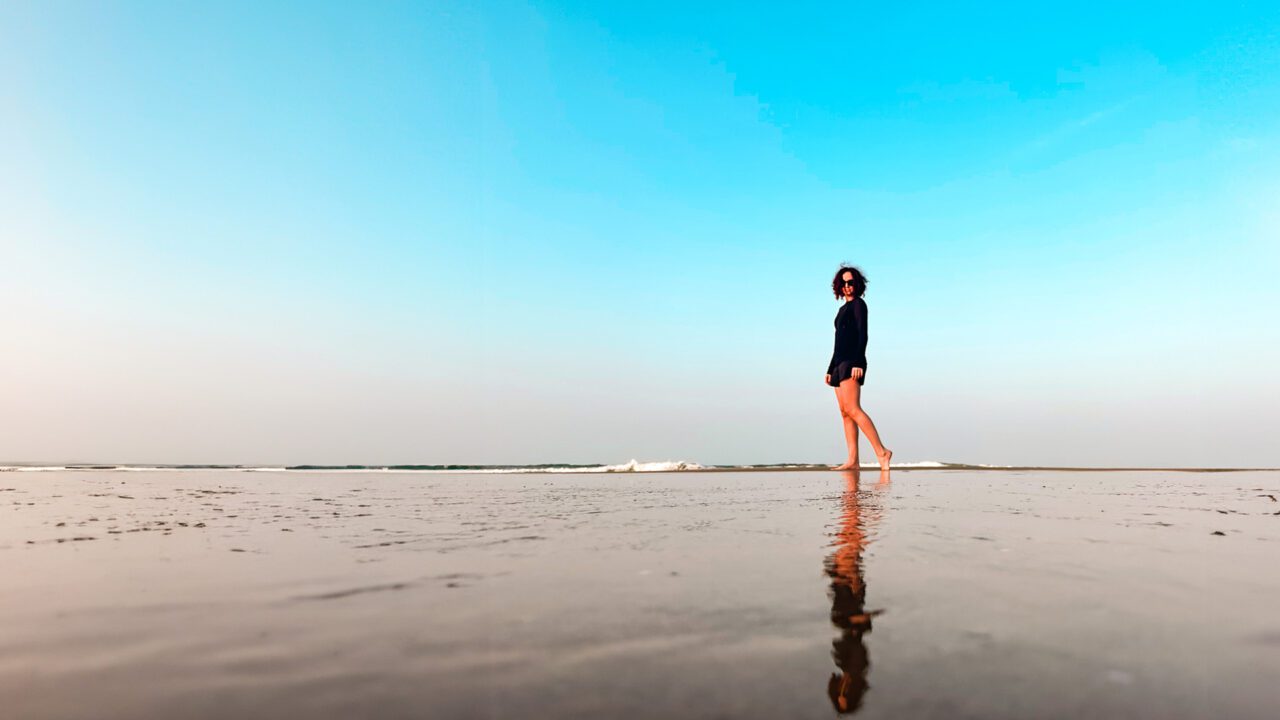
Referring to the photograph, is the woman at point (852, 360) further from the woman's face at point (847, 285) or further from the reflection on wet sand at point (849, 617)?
the reflection on wet sand at point (849, 617)

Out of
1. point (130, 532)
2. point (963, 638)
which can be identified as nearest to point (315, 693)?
point (963, 638)

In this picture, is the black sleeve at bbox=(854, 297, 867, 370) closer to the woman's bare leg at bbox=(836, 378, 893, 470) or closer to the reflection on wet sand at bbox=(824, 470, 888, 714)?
the woman's bare leg at bbox=(836, 378, 893, 470)

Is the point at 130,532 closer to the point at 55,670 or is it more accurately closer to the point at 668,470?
the point at 55,670

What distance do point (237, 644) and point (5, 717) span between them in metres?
0.52

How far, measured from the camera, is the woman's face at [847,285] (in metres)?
12.4

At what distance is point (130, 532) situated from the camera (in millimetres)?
4230

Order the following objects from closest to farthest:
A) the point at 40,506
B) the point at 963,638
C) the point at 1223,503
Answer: the point at 963,638
the point at 40,506
the point at 1223,503

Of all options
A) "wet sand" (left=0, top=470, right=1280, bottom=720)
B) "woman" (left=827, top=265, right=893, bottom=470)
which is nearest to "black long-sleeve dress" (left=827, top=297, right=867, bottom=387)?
"woman" (left=827, top=265, right=893, bottom=470)

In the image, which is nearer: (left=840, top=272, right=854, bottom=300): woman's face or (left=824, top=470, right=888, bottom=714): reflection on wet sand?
(left=824, top=470, right=888, bottom=714): reflection on wet sand

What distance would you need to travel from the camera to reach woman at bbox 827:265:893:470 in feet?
37.9

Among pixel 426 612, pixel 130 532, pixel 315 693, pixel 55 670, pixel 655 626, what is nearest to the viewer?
pixel 315 693

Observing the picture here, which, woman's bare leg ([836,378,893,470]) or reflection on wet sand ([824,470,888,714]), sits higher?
woman's bare leg ([836,378,893,470])

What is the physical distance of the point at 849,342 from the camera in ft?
39.7

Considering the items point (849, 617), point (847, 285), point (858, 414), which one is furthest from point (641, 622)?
point (847, 285)
